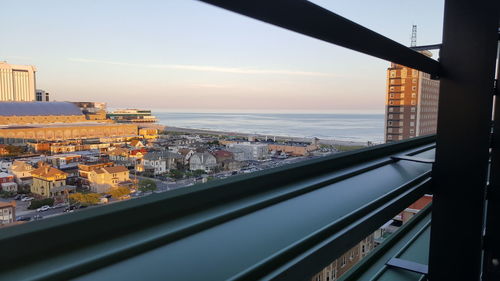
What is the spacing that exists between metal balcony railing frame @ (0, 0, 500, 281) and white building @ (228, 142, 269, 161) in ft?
0.52

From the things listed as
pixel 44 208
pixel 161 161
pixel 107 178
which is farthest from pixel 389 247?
pixel 44 208

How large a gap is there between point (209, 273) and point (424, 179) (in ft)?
2.16

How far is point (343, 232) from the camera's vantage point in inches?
20.3

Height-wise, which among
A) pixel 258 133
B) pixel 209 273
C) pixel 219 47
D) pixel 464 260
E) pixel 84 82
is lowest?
pixel 464 260

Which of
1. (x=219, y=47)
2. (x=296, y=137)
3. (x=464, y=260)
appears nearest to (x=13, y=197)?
(x=219, y=47)

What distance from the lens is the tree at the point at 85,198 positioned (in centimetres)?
49

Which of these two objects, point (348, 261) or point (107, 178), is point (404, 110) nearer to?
point (348, 261)

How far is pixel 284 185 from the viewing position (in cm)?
68

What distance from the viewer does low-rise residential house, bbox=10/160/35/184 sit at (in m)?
0.54

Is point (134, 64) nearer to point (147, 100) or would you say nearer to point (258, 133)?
point (147, 100)

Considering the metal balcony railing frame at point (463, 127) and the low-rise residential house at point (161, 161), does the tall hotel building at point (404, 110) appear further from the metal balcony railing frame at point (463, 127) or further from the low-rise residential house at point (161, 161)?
the low-rise residential house at point (161, 161)

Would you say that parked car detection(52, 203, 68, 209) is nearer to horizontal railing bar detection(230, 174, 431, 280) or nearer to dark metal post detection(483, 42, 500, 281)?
horizontal railing bar detection(230, 174, 431, 280)

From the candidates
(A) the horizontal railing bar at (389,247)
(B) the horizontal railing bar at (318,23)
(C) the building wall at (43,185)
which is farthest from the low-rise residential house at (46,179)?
(A) the horizontal railing bar at (389,247)

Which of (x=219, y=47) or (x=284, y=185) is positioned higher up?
(x=219, y=47)
